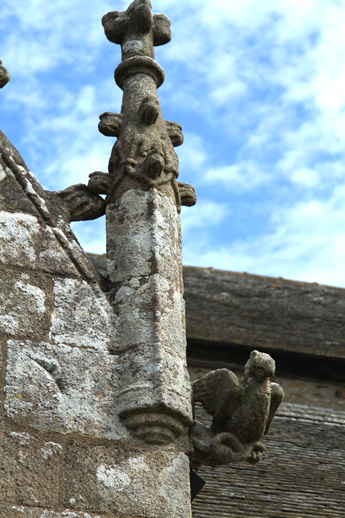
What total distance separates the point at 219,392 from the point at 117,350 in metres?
0.48

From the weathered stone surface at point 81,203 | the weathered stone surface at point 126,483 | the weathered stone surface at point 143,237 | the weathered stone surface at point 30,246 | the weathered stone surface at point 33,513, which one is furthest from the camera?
the weathered stone surface at point 81,203

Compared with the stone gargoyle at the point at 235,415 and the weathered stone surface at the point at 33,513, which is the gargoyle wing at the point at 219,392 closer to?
the stone gargoyle at the point at 235,415

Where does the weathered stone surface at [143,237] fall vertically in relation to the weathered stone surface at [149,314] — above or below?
above

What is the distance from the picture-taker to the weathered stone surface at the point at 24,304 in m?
4.25

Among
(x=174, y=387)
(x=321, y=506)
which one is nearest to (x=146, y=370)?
(x=174, y=387)

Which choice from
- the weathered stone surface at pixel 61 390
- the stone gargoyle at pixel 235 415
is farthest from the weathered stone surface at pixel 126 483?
the stone gargoyle at pixel 235 415

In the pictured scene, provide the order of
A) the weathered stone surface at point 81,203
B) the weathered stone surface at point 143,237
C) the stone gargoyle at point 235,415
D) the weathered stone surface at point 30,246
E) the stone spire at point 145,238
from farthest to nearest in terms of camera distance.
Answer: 1. the weathered stone surface at point 81,203
2. the weathered stone surface at point 143,237
3. the weathered stone surface at point 30,246
4. the stone gargoyle at point 235,415
5. the stone spire at point 145,238

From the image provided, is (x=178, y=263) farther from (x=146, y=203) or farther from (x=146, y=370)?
(x=146, y=370)

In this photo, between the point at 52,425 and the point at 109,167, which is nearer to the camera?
the point at 52,425

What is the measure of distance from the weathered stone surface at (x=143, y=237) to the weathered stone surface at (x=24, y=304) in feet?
1.28

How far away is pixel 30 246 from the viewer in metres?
4.50

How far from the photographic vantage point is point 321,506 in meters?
7.02

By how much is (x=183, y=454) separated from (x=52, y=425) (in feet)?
1.83

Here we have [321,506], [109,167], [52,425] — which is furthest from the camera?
[321,506]
